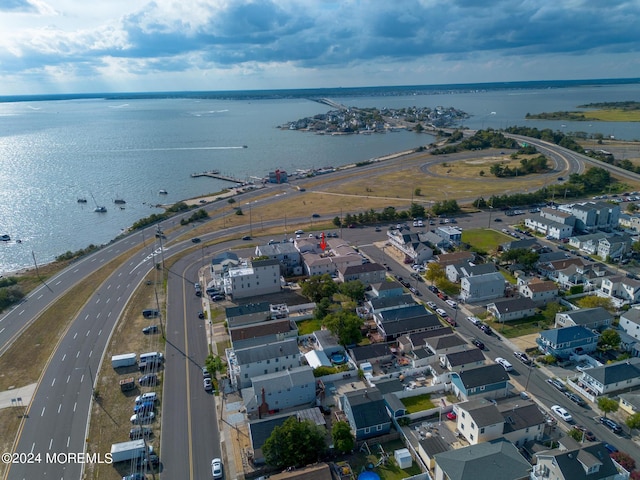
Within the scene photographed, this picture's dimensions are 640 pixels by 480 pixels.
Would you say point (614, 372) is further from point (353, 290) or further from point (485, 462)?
point (353, 290)

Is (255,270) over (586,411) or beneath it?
over

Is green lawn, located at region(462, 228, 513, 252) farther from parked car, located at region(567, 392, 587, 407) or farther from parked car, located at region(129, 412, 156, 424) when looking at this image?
parked car, located at region(129, 412, 156, 424)

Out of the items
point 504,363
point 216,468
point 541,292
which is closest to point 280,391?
point 216,468

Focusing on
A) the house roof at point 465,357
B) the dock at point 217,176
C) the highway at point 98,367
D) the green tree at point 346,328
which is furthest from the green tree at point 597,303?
the dock at point 217,176

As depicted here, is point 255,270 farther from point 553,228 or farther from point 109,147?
point 109,147

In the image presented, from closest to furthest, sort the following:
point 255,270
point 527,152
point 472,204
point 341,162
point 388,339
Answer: point 388,339
point 255,270
point 472,204
point 527,152
point 341,162

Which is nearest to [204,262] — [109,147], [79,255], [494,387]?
[79,255]

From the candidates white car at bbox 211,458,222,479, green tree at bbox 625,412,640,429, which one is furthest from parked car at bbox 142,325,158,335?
green tree at bbox 625,412,640,429

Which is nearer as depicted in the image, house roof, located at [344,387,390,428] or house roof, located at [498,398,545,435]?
house roof, located at [498,398,545,435]
